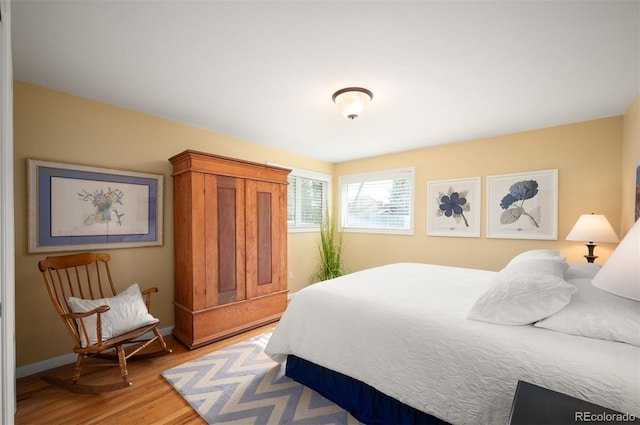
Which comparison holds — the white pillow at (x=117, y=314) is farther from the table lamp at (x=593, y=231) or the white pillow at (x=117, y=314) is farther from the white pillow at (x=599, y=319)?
the table lamp at (x=593, y=231)

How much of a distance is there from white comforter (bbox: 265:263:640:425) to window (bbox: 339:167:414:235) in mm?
2203

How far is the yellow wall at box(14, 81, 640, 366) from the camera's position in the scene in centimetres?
227

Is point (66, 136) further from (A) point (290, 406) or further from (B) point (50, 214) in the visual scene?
(A) point (290, 406)

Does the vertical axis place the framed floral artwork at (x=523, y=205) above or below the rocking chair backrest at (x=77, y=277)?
above

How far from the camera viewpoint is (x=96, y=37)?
170cm

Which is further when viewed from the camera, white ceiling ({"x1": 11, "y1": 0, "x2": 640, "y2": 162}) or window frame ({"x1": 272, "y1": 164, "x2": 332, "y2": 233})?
window frame ({"x1": 272, "y1": 164, "x2": 332, "y2": 233})

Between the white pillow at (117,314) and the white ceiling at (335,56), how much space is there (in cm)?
178

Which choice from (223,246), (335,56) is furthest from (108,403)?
(335,56)

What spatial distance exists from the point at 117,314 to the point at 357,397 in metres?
1.96

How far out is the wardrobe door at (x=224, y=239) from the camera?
9.34ft

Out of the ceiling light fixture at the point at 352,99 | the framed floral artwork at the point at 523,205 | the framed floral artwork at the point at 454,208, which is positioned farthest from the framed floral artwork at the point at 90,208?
the framed floral artwork at the point at 523,205

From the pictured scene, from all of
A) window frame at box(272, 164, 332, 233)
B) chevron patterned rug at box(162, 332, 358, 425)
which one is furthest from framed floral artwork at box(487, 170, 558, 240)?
chevron patterned rug at box(162, 332, 358, 425)

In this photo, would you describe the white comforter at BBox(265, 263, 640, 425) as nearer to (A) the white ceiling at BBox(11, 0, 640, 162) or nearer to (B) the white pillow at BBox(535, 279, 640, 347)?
(B) the white pillow at BBox(535, 279, 640, 347)

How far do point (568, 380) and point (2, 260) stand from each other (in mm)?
2404
